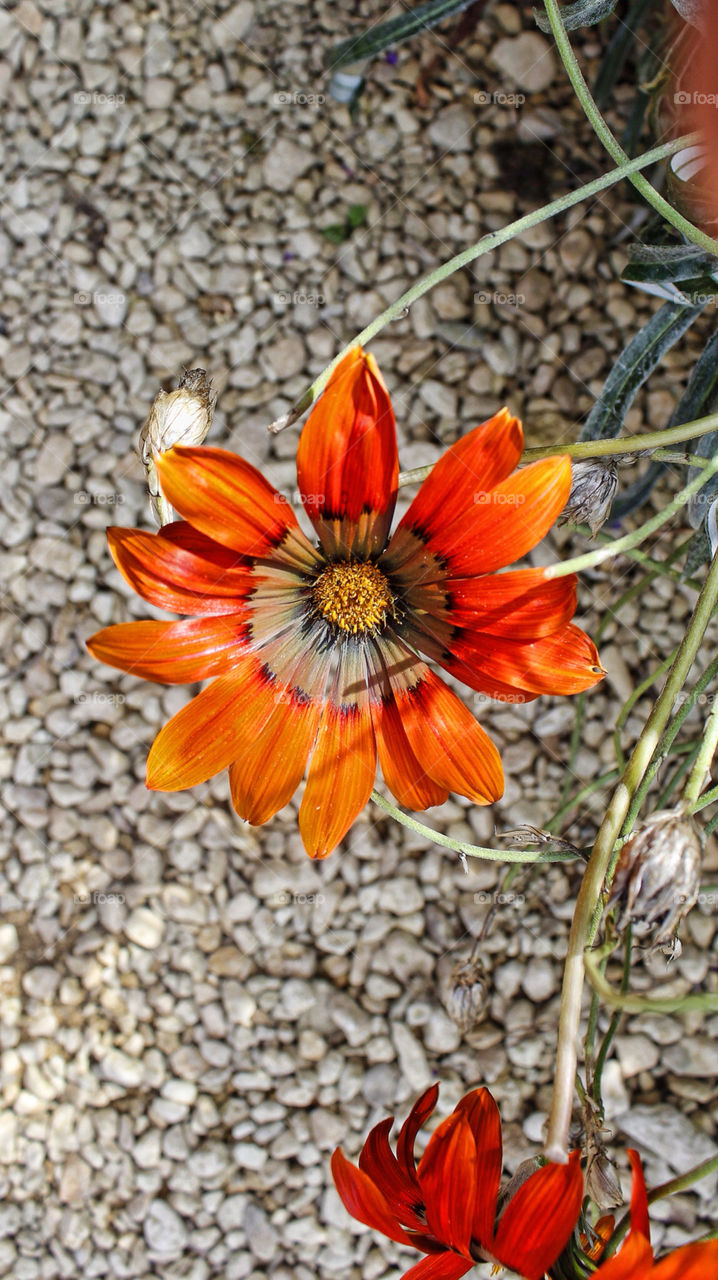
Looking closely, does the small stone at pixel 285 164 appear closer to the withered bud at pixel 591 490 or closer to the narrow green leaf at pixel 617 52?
the narrow green leaf at pixel 617 52

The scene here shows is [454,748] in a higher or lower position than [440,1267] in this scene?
higher

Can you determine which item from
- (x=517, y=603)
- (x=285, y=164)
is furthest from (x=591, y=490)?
(x=285, y=164)

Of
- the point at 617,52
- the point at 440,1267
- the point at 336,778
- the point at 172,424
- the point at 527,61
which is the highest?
the point at 527,61

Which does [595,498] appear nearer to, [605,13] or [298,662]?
[298,662]

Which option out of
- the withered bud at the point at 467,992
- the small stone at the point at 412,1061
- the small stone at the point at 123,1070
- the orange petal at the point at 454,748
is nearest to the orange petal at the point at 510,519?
the orange petal at the point at 454,748

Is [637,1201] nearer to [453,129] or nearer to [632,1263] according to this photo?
[632,1263]

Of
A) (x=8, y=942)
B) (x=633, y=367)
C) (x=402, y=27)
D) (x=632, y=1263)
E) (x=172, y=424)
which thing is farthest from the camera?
(x=8, y=942)

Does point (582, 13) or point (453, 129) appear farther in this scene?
point (453, 129)
